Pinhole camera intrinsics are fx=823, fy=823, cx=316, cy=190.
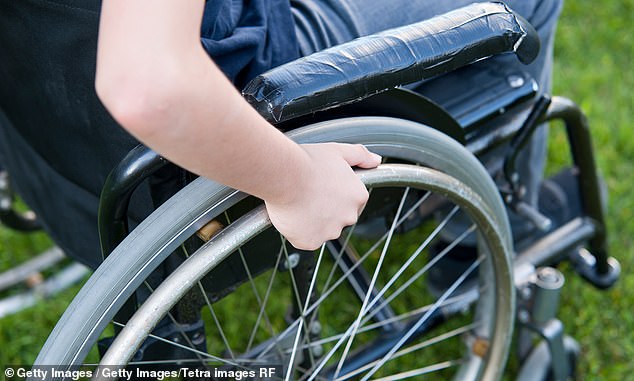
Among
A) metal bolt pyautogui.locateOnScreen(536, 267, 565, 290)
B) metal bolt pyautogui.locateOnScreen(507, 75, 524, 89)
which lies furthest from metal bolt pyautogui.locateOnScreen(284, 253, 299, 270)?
metal bolt pyautogui.locateOnScreen(536, 267, 565, 290)

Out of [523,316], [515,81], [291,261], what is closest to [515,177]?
[515,81]

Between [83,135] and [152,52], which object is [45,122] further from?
[152,52]

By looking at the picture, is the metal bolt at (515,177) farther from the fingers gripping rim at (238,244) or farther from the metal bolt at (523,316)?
the metal bolt at (523,316)

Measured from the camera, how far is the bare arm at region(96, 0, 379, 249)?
63cm

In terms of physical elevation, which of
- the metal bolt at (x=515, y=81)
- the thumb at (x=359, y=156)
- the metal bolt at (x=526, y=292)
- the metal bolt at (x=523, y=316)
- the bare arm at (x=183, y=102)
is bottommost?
the metal bolt at (x=523, y=316)

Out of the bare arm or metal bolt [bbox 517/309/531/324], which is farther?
metal bolt [bbox 517/309/531/324]

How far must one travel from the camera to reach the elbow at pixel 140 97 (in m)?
0.63

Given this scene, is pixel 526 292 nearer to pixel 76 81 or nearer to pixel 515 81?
pixel 515 81

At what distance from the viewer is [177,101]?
642 millimetres

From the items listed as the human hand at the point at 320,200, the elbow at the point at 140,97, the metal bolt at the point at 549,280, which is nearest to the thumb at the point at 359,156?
the human hand at the point at 320,200

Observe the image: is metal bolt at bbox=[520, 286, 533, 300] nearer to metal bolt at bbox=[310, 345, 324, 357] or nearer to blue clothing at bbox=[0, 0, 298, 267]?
metal bolt at bbox=[310, 345, 324, 357]

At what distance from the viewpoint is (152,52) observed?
2.08 feet

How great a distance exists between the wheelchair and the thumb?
0.5 inches

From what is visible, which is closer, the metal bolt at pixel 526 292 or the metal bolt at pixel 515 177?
the metal bolt at pixel 515 177
